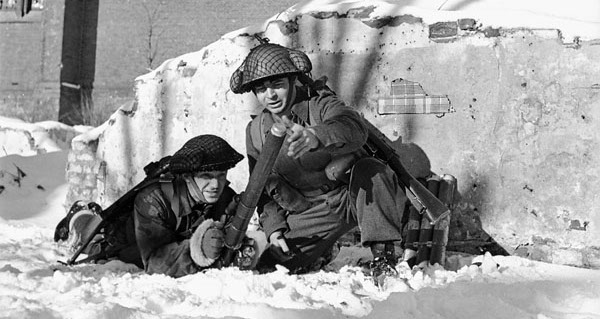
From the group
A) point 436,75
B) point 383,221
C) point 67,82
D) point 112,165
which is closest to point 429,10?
point 436,75

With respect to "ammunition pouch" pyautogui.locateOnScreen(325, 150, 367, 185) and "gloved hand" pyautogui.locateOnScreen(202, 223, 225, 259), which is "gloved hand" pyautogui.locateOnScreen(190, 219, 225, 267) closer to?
"gloved hand" pyautogui.locateOnScreen(202, 223, 225, 259)

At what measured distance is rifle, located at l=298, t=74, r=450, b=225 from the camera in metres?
3.10

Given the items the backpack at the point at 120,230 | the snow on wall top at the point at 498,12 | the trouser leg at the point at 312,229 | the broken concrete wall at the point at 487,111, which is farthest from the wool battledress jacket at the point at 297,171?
the snow on wall top at the point at 498,12

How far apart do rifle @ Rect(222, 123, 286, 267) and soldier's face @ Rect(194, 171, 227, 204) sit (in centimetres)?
21

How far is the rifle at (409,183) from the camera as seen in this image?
3104mm

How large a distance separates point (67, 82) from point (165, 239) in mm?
13786

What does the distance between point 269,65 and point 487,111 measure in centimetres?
141

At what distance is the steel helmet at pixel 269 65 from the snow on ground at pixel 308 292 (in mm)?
784

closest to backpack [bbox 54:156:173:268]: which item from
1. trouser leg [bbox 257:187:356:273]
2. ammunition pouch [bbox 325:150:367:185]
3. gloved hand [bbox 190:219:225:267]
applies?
gloved hand [bbox 190:219:225:267]

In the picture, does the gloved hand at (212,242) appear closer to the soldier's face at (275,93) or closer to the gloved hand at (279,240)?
the gloved hand at (279,240)

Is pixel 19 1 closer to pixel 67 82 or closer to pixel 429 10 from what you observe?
pixel 67 82

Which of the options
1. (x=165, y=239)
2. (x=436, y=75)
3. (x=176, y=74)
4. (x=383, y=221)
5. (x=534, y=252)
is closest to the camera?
(x=383, y=221)

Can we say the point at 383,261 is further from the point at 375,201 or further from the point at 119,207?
the point at 119,207

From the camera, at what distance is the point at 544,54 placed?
12.1 ft
